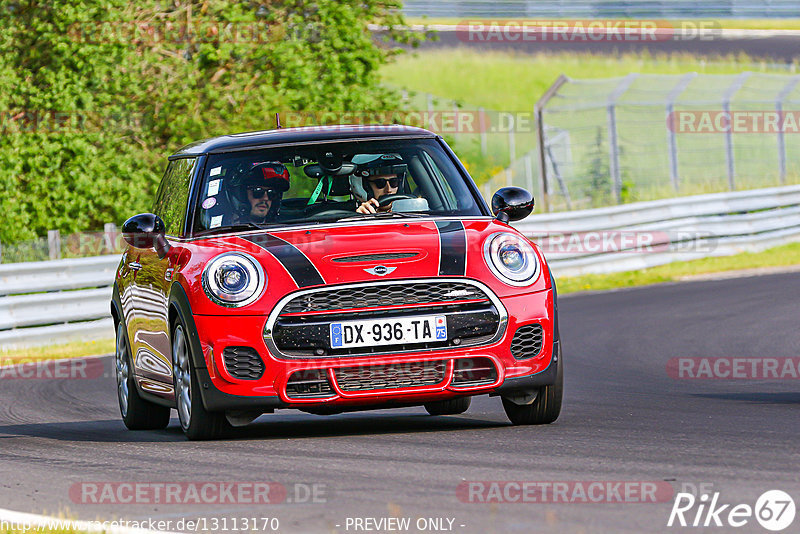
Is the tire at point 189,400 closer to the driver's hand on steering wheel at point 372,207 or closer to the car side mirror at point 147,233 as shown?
the car side mirror at point 147,233

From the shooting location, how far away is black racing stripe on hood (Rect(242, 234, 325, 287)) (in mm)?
7547

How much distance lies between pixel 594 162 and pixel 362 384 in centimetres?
2038

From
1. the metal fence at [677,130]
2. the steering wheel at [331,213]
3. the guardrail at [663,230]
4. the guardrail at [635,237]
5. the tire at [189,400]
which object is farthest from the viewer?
the metal fence at [677,130]

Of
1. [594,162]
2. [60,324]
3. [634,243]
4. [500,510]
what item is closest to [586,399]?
[500,510]

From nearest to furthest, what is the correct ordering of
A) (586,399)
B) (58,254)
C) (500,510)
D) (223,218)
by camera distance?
1. (500,510)
2. (223,218)
3. (586,399)
4. (58,254)

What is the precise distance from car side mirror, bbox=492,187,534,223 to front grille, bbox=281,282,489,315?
1228 millimetres

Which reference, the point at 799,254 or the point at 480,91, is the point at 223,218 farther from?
the point at 480,91

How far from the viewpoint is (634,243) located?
22.5 metres

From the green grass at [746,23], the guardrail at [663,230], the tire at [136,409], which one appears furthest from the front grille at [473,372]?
the green grass at [746,23]

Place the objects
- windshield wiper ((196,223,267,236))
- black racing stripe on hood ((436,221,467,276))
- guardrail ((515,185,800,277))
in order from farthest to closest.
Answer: guardrail ((515,185,800,277)), windshield wiper ((196,223,267,236)), black racing stripe on hood ((436,221,467,276))

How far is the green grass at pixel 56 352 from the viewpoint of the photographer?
636 inches

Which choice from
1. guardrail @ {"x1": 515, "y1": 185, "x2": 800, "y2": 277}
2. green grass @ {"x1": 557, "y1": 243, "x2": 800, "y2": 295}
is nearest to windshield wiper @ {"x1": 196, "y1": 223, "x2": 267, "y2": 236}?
green grass @ {"x1": 557, "y1": 243, "x2": 800, "y2": 295}

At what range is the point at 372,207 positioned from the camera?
864 cm

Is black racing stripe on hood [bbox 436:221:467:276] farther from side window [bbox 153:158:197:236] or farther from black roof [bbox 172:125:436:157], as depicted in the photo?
side window [bbox 153:158:197:236]
